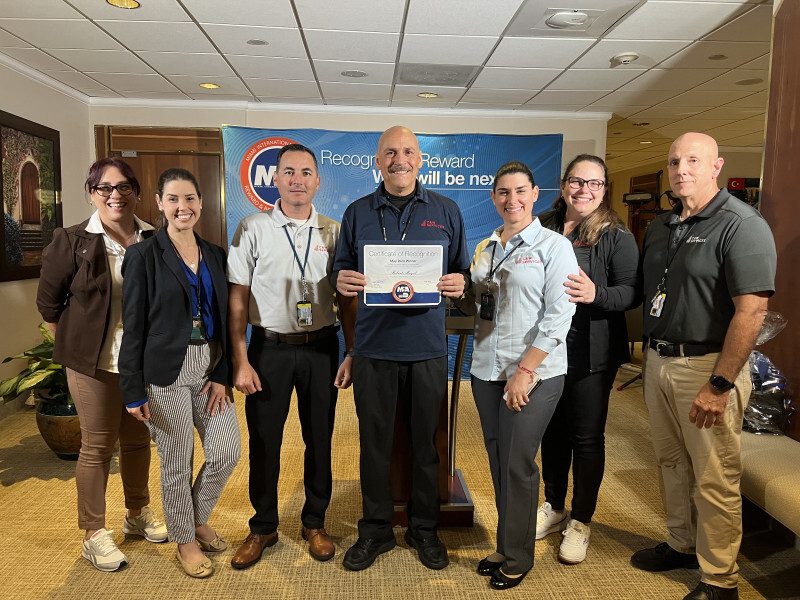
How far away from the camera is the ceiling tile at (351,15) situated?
3355mm

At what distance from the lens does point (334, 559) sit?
7.97 ft

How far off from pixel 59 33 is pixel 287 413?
3437 millimetres

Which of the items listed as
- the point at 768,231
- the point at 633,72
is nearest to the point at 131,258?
the point at 768,231

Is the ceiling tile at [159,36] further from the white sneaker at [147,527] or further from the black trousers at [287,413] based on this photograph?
the white sneaker at [147,527]

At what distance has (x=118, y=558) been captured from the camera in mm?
2334

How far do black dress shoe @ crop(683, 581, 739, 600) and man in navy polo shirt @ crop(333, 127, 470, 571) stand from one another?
3.19 ft

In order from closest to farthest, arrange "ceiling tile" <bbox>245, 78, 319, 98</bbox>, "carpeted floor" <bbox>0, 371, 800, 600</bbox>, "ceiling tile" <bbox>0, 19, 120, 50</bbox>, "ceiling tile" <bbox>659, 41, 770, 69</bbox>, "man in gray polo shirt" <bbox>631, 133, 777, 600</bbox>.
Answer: "man in gray polo shirt" <bbox>631, 133, 777, 600</bbox> < "carpeted floor" <bbox>0, 371, 800, 600</bbox> < "ceiling tile" <bbox>0, 19, 120, 50</bbox> < "ceiling tile" <bbox>659, 41, 770, 69</bbox> < "ceiling tile" <bbox>245, 78, 319, 98</bbox>

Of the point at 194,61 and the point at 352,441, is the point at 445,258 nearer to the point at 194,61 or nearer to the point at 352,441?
the point at 352,441

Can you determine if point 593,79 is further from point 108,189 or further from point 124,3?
point 108,189

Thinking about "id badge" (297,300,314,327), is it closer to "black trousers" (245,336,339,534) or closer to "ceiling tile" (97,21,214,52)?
"black trousers" (245,336,339,534)

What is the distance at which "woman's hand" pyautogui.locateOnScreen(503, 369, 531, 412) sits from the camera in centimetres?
197

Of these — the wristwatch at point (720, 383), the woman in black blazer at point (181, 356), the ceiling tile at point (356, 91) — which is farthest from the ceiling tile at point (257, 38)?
the wristwatch at point (720, 383)

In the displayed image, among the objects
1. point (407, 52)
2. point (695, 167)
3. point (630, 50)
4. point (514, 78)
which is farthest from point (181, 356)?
point (514, 78)

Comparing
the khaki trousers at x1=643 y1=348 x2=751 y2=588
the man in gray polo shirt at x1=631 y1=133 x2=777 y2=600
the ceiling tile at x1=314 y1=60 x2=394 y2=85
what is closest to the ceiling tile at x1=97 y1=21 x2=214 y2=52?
the ceiling tile at x1=314 y1=60 x2=394 y2=85
